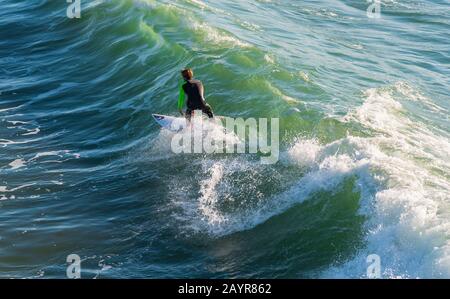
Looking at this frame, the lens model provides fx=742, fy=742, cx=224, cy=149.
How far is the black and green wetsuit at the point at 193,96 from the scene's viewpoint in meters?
15.5

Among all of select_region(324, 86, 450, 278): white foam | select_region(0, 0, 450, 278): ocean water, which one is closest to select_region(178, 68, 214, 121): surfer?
select_region(0, 0, 450, 278): ocean water

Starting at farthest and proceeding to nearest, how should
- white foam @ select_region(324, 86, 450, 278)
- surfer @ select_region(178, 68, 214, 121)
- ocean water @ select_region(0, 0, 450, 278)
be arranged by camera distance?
surfer @ select_region(178, 68, 214, 121) → ocean water @ select_region(0, 0, 450, 278) → white foam @ select_region(324, 86, 450, 278)

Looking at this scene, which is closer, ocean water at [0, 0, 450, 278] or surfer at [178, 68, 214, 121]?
ocean water at [0, 0, 450, 278]

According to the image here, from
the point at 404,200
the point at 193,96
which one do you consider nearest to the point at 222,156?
the point at 193,96

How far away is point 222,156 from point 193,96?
5.54 ft

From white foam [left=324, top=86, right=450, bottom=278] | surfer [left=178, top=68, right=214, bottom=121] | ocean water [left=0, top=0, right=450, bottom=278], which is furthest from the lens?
surfer [left=178, top=68, right=214, bottom=121]

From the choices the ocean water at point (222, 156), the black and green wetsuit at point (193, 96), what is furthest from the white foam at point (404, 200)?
the black and green wetsuit at point (193, 96)

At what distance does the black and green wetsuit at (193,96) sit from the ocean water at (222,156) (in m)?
0.96

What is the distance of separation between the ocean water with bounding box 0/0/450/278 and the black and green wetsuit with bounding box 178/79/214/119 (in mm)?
959

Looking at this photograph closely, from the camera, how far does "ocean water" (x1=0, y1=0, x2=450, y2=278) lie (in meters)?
11.4

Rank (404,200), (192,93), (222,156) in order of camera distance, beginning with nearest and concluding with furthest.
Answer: (404,200), (222,156), (192,93)

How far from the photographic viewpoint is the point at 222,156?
14578mm

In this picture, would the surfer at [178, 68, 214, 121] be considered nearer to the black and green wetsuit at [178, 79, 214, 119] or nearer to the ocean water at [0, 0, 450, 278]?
the black and green wetsuit at [178, 79, 214, 119]

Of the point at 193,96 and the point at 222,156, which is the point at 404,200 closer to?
the point at 222,156
